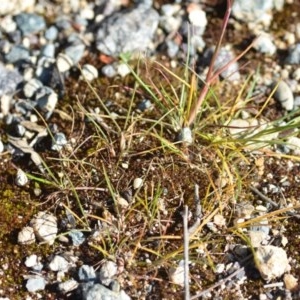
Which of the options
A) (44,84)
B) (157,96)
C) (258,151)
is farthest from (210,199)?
(44,84)

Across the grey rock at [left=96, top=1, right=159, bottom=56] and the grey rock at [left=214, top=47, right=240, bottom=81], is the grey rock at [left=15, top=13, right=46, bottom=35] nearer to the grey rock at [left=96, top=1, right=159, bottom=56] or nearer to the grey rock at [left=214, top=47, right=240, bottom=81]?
the grey rock at [left=96, top=1, right=159, bottom=56]

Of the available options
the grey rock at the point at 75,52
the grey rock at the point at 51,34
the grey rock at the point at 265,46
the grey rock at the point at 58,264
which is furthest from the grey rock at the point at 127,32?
the grey rock at the point at 58,264

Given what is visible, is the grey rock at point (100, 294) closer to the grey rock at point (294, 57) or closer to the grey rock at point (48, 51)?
the grey rock at point (48, 51)

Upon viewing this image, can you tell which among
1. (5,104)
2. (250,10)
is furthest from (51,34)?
(250,10)

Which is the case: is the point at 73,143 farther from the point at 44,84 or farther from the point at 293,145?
the point at 293,145

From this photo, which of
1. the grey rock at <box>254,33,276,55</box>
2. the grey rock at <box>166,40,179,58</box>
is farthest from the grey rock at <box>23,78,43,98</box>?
the grey rock at <box>254,33,276,55</box>
